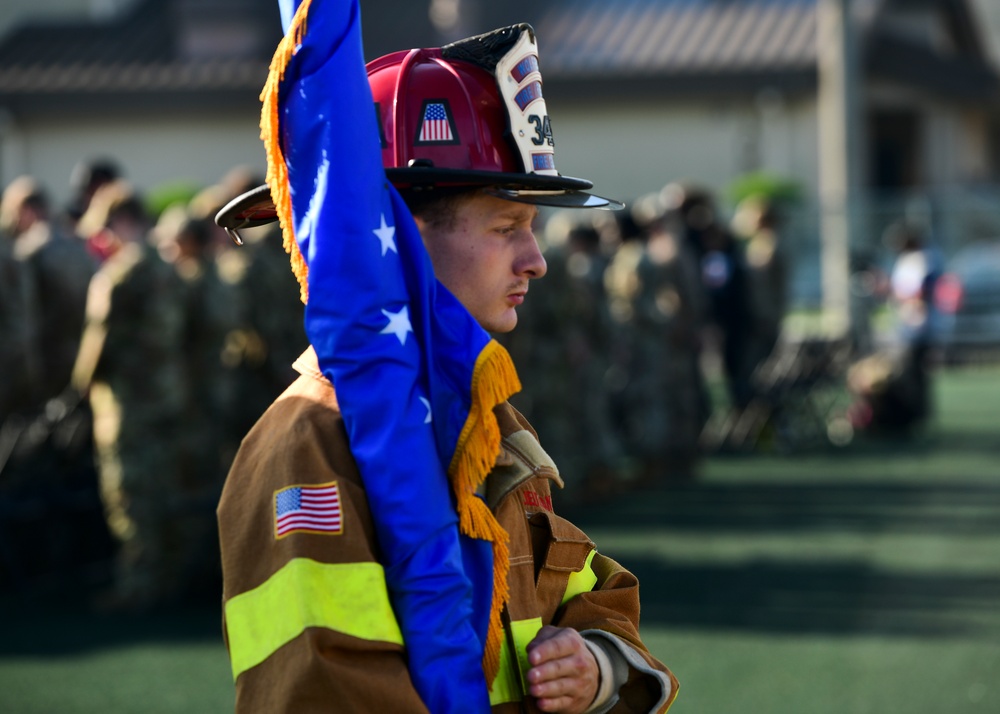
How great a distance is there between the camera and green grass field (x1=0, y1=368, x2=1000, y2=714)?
5801 mm

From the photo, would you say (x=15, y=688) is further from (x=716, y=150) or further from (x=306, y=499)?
(x=716, y=150)

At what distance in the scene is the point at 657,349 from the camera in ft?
39.2

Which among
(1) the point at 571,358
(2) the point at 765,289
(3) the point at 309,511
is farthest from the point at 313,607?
(2) the point at 765,289

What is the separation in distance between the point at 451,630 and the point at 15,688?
449 centimetres

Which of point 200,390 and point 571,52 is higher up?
point 571,52

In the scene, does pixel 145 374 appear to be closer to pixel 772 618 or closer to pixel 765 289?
pixel 772 618

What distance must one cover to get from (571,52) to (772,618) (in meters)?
28.4

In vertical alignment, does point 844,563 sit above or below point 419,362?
below

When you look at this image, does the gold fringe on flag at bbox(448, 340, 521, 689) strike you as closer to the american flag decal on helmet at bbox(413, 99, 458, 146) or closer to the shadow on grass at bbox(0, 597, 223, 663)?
the american flag decal on helmet at bbox(413, 99, 458, 146)

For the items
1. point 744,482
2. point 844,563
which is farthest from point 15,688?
point 744,482

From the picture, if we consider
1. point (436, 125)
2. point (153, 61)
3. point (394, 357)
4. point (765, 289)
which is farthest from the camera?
point (153, 61)

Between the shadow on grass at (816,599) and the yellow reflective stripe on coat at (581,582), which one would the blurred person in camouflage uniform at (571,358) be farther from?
the yellow reflective stripe on coat at (581,582)

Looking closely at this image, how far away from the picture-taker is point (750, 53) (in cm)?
3347

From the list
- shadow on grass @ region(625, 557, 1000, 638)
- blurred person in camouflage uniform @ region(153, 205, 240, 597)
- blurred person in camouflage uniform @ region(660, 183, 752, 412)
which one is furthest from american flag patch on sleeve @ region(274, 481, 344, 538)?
blurred person in camouflage uniform @ region(660, 183, 752, 412)
